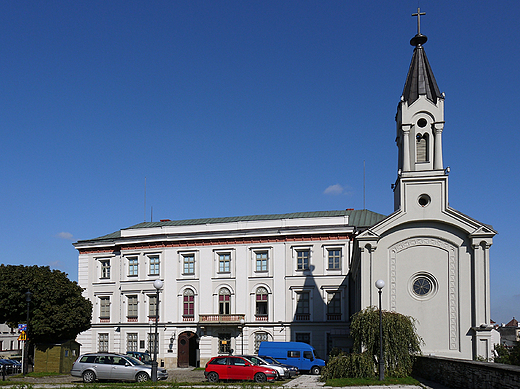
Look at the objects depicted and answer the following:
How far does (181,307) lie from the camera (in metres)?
49.4

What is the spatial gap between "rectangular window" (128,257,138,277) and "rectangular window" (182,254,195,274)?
4.85 m

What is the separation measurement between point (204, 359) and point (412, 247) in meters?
22.2

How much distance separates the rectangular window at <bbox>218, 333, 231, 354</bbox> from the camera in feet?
155

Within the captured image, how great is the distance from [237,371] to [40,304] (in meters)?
17.0

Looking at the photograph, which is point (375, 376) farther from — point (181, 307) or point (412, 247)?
point (181, 307)

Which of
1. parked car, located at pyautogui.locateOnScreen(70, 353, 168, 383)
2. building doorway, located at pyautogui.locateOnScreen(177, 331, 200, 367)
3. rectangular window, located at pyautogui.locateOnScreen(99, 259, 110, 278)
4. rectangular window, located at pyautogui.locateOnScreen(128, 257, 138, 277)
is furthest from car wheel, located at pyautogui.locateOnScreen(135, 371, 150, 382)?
rectangular window, located at pyautogui.locateOnScreen(99, 259, 110, 278)

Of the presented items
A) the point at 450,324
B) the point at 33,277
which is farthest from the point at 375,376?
the point at 33,277

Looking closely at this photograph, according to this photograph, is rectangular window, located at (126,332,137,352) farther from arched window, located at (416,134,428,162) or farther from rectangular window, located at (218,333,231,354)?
arched window, located at (416,134,428,162)

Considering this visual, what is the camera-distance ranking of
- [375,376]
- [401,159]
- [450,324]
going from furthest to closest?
[401,159], [450,324], [375,376]

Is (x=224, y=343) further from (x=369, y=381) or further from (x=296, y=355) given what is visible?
(x=369, y=381)

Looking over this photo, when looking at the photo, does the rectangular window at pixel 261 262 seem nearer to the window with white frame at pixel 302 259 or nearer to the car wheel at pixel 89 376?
the window with white frame at pixel 302 259

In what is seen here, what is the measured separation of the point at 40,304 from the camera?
38.6m

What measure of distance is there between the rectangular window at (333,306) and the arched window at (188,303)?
39.1ft

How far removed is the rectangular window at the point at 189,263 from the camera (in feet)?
165
